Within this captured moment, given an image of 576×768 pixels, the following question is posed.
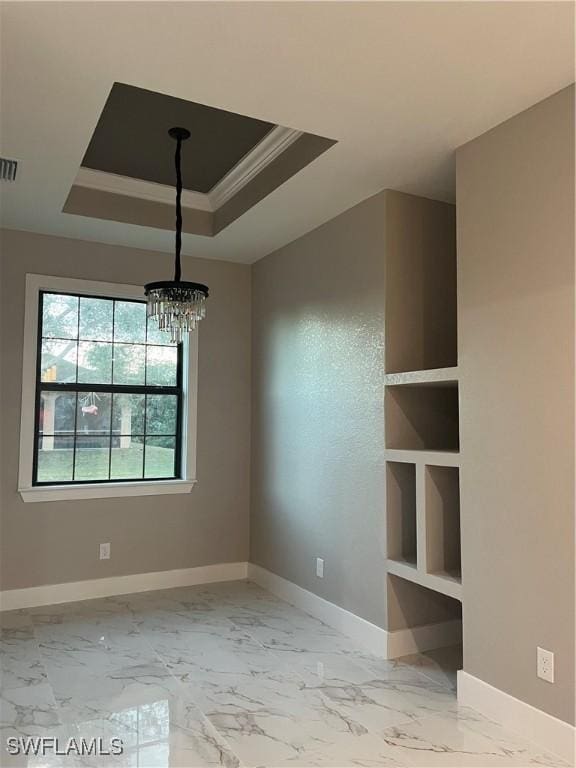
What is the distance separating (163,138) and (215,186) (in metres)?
0.65

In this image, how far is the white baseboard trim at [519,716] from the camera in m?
2.13

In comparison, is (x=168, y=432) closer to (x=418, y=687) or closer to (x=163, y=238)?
(x=163, y=238)

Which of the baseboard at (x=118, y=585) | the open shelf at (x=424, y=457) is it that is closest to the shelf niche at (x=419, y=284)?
the open shelf at (x=424, y=457)

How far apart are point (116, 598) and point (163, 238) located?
2.58 metres

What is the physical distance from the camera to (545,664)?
7.32 ft

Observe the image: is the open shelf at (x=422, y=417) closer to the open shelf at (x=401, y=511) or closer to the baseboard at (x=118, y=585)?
the open shelf at (x=401, y=511)

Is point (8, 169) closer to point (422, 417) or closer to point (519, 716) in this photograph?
point (422, 417)

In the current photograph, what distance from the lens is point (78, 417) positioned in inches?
164

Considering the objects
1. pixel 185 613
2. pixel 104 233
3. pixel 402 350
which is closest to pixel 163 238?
pixel 104 233

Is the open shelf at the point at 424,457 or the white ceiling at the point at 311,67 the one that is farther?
the open shelf at the point at 424,457

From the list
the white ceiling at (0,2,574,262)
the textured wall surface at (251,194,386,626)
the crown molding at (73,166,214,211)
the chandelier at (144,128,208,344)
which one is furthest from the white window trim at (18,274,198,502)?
the chandelier at (144,128,208,344)

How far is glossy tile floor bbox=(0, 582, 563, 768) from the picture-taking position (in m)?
2.17

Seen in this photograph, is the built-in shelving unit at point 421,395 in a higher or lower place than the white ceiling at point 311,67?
lower

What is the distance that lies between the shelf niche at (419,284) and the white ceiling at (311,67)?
1.14ft
